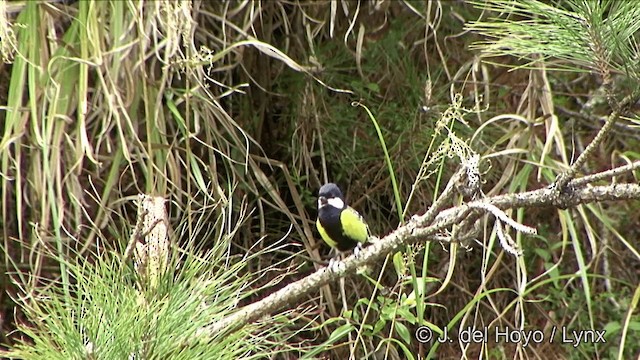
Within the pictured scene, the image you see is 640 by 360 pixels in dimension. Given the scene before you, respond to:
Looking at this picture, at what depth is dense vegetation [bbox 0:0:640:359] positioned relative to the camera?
1929mm

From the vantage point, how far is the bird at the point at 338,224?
1874 mm

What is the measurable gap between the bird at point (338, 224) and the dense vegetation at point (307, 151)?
0.10 metres

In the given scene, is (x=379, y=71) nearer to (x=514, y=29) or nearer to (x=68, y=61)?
(x=68, y=61)

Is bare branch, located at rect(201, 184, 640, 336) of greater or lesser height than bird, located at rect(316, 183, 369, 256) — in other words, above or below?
above

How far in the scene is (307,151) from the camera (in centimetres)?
225

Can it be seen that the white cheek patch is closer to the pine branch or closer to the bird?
the bird

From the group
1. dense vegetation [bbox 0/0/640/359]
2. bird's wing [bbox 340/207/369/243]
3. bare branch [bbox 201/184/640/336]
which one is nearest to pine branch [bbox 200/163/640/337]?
bare branch [bbox 201/184/640/336]

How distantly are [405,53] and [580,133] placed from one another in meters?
0.50

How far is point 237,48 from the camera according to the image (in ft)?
7.11

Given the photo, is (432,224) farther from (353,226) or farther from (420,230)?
(353,226)

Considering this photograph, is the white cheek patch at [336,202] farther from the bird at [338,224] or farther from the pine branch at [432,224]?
the pine branch at [432,224]

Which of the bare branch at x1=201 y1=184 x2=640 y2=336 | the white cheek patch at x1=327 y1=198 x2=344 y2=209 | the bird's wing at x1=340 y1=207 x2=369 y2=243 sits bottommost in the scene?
the bird's wing at x1=340 y1=207 x2=369 y2=243

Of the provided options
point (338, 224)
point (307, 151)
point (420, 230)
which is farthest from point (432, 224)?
point (307, 151)

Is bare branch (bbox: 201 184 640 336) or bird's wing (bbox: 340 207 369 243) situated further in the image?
bird's wing (bbox: 340 207 369 243)
